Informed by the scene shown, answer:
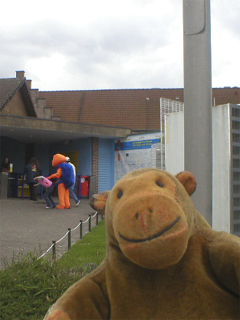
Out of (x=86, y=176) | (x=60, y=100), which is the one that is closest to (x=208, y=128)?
(x=86, y=176)

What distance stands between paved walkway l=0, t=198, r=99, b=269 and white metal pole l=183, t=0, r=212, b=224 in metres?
3.29

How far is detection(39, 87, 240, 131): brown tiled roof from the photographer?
32.2 meters

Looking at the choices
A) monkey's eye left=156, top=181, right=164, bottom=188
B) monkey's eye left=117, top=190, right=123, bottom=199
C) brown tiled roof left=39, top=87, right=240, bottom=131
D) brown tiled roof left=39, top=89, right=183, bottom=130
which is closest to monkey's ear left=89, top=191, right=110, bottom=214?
monkey's eye left=117, top=190, right=123, bottom=199

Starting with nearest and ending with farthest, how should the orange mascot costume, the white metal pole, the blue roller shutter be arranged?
the white metal pole, the orange mascot costume, the blue roller shutter

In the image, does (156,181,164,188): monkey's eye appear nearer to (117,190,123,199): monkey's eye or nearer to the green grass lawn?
(117,190,123,199): monkey's eye

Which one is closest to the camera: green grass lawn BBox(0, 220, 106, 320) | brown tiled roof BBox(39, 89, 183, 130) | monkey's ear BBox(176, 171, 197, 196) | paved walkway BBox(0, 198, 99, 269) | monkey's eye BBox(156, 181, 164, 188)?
monkey's eye BBox(156, 181, 164, 188)

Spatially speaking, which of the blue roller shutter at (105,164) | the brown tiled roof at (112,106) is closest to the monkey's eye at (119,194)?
the blue roller shutter at (105,164)

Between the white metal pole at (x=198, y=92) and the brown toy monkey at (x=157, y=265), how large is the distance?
1.75m

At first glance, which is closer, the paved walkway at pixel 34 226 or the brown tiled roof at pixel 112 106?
the paved walkway at pixel 34 226

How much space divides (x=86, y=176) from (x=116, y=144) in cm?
248

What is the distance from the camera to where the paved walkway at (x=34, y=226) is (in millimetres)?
8227

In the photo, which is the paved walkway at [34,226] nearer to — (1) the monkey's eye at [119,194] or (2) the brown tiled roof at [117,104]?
(1) the monkey's eye at [119,194]

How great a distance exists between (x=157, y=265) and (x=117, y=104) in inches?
1252

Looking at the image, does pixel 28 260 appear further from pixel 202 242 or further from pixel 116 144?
pixel 116 144
